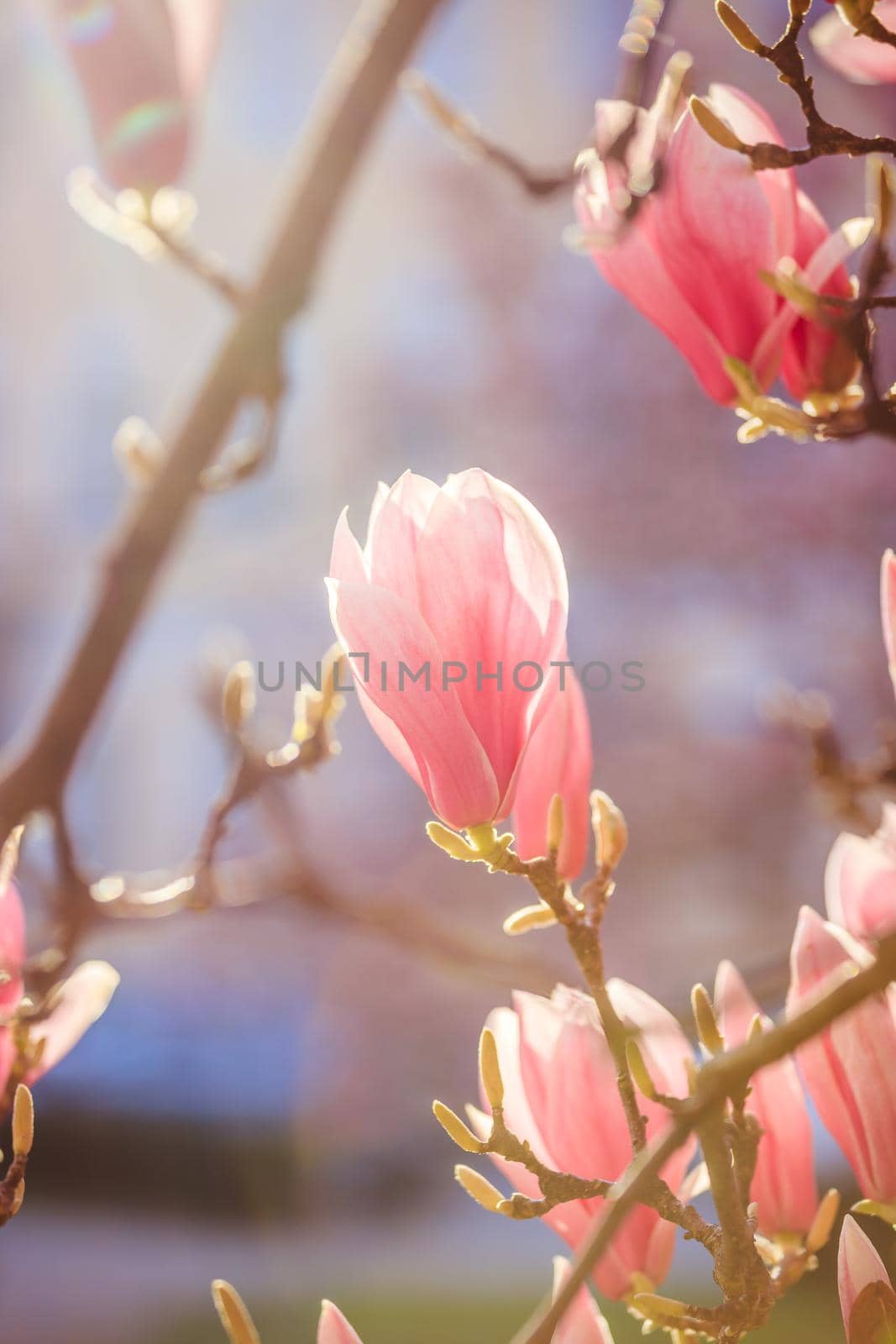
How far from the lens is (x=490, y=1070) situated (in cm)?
33

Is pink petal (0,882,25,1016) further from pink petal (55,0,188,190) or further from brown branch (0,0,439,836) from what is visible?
pink petal (55,0,188,190)

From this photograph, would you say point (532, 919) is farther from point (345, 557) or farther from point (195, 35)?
point (195, 35)

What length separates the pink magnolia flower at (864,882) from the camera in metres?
0.35

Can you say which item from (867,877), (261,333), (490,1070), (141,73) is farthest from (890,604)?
(141,73)

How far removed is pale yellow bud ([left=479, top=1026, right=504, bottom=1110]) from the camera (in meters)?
0.33

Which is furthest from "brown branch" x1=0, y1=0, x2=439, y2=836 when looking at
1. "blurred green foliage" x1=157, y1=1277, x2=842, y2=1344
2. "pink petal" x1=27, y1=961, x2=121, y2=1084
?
"blurred green foliage" x1=157, y1=1277, x2=842, y2=1344

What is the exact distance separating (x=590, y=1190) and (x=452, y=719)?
158mm

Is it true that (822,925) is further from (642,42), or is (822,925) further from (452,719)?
(642,42)

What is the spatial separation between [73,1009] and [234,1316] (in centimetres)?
17

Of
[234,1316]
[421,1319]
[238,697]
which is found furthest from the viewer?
[421,1319]

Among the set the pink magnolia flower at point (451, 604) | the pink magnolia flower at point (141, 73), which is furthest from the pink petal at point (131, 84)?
the pink magnolia flower at point (451, 604)

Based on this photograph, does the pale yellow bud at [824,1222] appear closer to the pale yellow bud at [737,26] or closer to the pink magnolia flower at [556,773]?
the pink magnolia flower at [556,773]

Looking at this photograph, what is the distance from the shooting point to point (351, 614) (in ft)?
1.04

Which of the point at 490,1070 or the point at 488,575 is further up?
the point at 488,575
